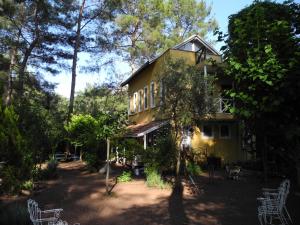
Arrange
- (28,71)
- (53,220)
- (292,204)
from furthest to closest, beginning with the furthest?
(28,71) < (292,204) < (53,220)

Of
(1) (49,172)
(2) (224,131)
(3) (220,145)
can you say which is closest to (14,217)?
(1) (49,172)

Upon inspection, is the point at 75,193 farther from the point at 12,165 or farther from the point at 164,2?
the point at 164,2

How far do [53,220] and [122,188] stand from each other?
Answer: 6.17m

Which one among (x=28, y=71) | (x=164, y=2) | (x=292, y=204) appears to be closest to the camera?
(x=292, y=204)

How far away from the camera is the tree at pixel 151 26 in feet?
101

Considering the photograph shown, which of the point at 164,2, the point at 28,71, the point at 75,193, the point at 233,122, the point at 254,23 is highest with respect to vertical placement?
the point at 164,2

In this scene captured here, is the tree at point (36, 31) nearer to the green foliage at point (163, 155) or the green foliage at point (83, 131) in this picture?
the green foliage at point (83, 131)

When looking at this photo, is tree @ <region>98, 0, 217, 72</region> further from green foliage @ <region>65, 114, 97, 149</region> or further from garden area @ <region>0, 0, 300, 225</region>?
green foliage @ <region>65, 114, 97, 149</region>

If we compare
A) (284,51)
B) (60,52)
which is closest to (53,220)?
(284,51)

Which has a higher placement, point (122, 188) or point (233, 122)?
point (233, 122)

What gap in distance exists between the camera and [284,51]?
292 inches

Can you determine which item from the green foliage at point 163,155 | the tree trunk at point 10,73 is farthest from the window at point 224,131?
the tree trunk at point 10,73

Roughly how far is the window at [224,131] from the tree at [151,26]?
14430 mm

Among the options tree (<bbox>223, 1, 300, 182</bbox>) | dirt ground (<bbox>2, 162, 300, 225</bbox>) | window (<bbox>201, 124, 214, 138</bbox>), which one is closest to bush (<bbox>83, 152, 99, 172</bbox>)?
dirt ground (<bbox>2, 162, 300, 225</bbox>)
